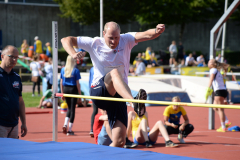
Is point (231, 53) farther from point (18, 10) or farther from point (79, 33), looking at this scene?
point (18, 10)

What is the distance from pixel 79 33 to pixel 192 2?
1197 cm

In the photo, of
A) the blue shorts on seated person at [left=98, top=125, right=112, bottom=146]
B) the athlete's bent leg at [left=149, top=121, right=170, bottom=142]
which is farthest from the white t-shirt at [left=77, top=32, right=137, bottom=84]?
the athlete's bent leg at [left=149, top=121, right=170, bottom=142]

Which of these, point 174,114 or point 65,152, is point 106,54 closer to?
point 65,152

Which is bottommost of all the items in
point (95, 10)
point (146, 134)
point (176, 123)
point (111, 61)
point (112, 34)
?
point (146, 134)

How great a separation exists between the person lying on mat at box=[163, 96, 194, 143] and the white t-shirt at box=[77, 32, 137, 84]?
2812mm

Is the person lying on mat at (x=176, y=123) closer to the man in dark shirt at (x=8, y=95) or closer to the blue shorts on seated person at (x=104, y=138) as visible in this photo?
the blue shorts on seated person at (x=104, y=138)

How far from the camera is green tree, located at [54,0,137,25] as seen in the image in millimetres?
31109

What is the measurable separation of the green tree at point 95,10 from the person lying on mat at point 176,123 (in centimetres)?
2458

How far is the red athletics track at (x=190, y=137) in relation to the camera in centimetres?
636

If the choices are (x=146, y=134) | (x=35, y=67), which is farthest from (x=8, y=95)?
(x=35, y=67)

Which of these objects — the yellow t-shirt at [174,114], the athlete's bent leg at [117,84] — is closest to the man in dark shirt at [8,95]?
the athlete's bent leg at [117,84]

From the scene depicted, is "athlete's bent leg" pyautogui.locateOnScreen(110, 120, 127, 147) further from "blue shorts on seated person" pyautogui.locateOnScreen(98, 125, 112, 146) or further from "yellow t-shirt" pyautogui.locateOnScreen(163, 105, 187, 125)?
"yellow t-shirt" pyautogui.locateOnScreen(163, 105, 187, 125)

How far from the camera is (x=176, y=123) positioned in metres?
7.45

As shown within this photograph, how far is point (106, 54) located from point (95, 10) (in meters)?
27.5
